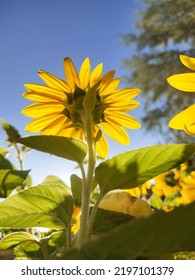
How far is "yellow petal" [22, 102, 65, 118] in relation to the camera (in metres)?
0.44

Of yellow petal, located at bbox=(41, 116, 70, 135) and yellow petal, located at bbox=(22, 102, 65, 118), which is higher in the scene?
yellow petal, located at bbox=(22, 102, 65, 118)

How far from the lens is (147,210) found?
31 cm

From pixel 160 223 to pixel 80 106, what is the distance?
30 centimetres

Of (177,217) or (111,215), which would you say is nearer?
(177,217)

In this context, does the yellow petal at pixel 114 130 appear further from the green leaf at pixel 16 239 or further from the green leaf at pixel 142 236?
the green leaf at pixel 142 236

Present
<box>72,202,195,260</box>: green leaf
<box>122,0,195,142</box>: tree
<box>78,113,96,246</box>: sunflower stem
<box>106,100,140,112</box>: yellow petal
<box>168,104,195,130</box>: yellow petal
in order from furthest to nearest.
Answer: <box>122,0,195,142</box>: tree, <box>106,100,140,112</box>: yellow petal, <box>168,104,195,130</box>: yellow petal, <box>78,113,96,246</box>: sunflower stem, <box>72,202,195,260</box>: green leaf

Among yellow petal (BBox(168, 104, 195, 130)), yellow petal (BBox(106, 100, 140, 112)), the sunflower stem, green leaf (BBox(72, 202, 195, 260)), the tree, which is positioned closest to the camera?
→ green leaf (BBox(72, 202, 195, 260))

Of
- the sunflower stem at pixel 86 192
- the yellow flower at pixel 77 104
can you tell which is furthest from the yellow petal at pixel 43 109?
the sunflower stem at pixel 86 192

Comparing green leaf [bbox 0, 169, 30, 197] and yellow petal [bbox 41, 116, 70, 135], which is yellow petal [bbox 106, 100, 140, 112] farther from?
green leaf [bbox 0, 169, 30, 197]

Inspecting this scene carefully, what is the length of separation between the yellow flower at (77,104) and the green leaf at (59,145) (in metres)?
0.11

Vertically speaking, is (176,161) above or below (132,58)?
below

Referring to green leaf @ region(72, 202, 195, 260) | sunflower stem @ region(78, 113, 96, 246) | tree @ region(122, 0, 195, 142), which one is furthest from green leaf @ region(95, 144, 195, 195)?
tree @ region(122, 0, 195, 142)
